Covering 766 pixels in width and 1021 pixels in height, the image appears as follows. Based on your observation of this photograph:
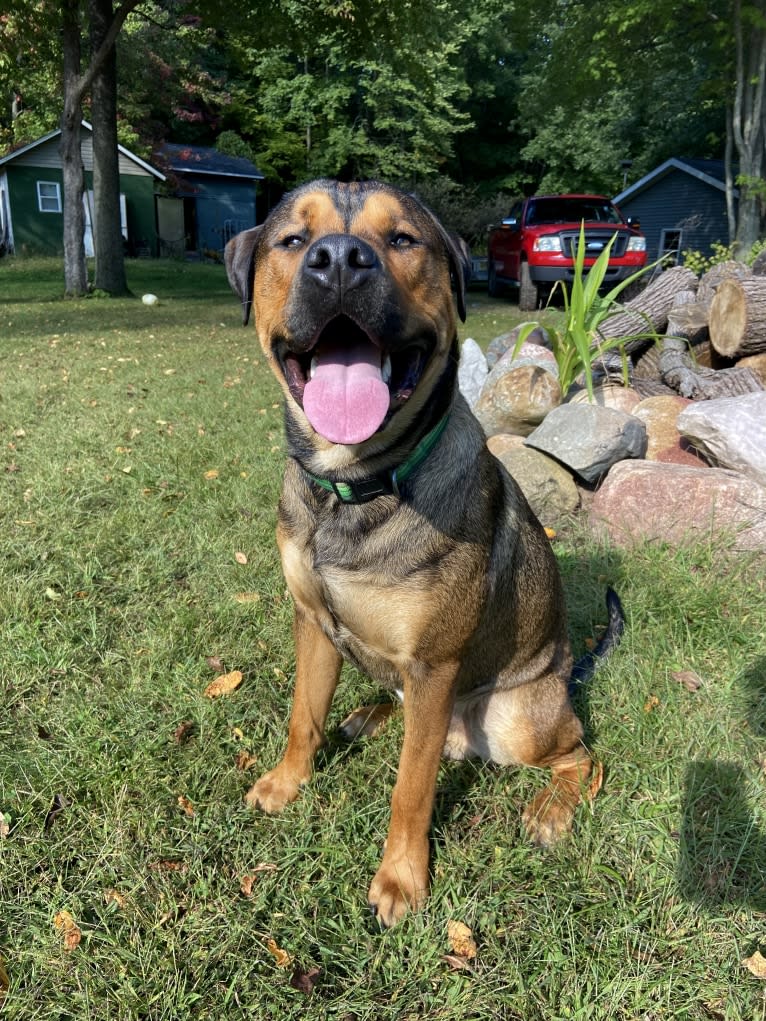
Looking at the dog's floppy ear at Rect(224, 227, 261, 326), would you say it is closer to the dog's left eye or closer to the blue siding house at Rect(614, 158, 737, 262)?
the dog's left eye

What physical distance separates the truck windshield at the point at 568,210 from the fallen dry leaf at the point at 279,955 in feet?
52.1

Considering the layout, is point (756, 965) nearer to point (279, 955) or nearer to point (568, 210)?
point (279, 955)

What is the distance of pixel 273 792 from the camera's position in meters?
2.37

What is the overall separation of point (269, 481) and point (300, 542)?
291 centimetres

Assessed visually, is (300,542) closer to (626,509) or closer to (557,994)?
(557,994)

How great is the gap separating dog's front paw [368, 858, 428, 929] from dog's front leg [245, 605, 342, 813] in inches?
18.0

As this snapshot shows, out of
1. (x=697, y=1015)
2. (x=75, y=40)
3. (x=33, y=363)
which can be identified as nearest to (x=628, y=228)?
(x=33, y=363)

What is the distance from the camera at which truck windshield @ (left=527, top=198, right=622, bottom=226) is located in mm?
15383

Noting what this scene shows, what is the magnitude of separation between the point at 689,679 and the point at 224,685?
6.65 ft

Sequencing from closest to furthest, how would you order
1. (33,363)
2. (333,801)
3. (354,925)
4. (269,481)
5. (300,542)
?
(354,925), (300,542), (333,801), (269,481), (33,363)

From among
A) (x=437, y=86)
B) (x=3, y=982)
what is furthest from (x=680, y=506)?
(x=437, y=86)

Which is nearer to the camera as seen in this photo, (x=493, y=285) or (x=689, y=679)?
(x=689, y=679)

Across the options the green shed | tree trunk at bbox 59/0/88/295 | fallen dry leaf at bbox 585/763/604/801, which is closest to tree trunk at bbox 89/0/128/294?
tree trunk at bbox 59/0/88/295

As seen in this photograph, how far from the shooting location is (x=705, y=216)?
25.6 m
